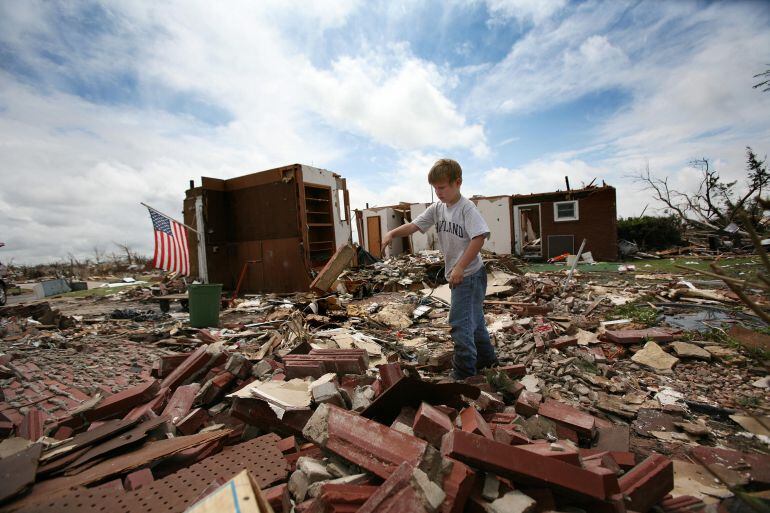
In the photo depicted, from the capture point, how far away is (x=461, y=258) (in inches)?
121

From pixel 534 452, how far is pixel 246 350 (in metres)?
4.09

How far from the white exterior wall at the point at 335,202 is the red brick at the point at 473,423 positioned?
9.18m

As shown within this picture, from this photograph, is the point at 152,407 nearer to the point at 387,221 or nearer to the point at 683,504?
the point at 683,504

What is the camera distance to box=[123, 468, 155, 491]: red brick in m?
1.91

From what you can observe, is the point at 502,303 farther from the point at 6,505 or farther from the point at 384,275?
the point at 6,505

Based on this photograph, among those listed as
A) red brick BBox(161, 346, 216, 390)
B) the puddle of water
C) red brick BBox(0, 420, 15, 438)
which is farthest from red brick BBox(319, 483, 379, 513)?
the puddle of water

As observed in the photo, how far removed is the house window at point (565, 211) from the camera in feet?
58.0

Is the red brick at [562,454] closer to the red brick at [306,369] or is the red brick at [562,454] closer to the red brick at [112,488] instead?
the red brick at [306,369]

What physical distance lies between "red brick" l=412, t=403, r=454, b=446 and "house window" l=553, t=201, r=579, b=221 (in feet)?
59.6

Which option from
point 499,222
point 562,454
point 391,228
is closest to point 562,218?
point 499,222

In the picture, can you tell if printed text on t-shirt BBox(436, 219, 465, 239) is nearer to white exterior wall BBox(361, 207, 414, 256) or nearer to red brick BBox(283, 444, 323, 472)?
red brick BBox(283, 444, 323, 472)

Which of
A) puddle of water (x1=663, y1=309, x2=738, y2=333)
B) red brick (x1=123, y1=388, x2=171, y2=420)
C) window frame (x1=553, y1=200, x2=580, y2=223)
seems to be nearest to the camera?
red brick (x1=123, y1=388, x2=171, y2=420)

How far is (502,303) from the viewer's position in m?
7.36

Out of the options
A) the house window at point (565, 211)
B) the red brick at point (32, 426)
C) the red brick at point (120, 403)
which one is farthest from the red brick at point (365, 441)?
the house window at point (565, 211)
